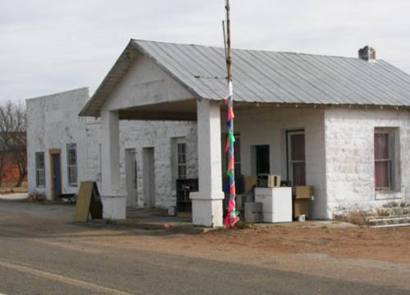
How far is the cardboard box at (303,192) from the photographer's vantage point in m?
19.8

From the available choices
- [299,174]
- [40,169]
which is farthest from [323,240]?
[40,169]

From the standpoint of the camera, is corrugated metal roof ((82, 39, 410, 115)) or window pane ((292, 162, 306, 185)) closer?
corrugated metal roof ((82, 39, 410, 115))

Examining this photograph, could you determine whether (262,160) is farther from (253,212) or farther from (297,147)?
(253,212)

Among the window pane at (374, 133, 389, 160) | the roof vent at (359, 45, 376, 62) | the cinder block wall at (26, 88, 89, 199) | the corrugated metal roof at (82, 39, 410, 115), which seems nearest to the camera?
the corrugated metal roof at (82, 39, 410, 115)

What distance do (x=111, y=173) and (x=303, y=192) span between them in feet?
18.8

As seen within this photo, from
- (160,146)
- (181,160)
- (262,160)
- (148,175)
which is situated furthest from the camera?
(148,175)

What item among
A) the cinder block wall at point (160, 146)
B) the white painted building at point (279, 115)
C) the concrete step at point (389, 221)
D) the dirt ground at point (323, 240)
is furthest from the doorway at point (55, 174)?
the concrete step at point (389, 221)

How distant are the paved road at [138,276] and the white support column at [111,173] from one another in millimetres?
6958

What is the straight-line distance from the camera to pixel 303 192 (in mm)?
19953

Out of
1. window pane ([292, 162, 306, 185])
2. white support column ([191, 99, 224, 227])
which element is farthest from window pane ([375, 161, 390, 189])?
white support column ([191, 99, 224, 227])

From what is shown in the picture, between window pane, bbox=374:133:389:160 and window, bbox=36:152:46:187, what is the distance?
63.0 ft

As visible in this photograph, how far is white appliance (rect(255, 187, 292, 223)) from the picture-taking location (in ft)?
63.2

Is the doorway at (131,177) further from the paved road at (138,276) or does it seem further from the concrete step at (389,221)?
the paved road at (138,276)

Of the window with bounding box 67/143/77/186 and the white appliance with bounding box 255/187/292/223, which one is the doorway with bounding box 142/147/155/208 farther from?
the white appliance with bounding box 255/187/292/223
